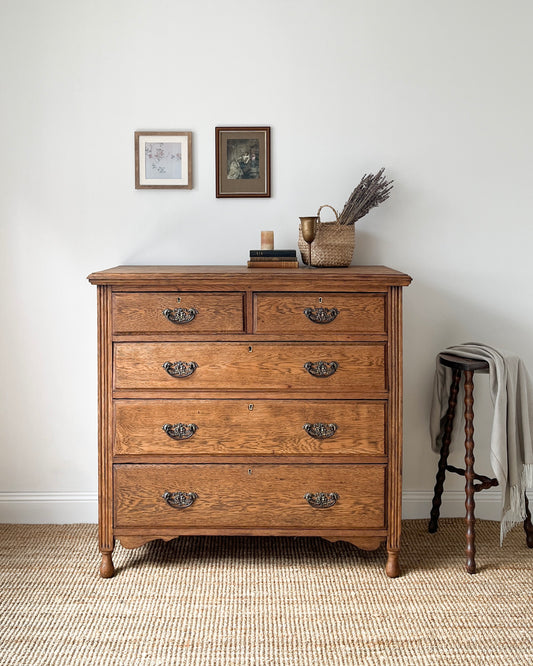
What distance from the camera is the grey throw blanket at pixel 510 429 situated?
2.58 m

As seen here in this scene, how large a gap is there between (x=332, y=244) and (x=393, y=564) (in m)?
1.25

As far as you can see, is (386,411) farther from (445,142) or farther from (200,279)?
(445,142)

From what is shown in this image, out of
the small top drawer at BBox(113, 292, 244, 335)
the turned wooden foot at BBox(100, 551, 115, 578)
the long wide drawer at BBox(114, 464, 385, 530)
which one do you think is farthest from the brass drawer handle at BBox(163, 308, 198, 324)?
the turned wooden foot at BBox(100, 551, 115, 578)

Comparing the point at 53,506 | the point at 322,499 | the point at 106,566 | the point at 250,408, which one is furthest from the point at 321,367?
the point at 53,506

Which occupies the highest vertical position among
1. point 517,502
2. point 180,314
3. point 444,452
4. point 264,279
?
point 264,279

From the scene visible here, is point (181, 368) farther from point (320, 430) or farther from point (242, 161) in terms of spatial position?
point (242, 161)

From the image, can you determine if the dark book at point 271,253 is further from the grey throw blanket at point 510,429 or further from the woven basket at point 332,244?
the grey throw blanket at point 510,429

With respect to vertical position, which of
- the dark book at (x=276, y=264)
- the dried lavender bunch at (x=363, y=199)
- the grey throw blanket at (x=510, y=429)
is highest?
the dried lavender bunch at (x=363, y=199)

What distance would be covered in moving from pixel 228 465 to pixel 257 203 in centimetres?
115

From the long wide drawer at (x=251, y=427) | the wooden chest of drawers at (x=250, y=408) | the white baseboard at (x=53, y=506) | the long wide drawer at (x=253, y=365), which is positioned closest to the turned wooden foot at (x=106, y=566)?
the wooden chest of drawers at (x=250, y=408)

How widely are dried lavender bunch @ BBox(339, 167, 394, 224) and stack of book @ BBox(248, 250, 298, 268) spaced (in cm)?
27

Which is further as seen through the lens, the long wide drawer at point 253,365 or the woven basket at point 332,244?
the woven basket at point 332,244

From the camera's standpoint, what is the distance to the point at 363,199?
9.18 ft

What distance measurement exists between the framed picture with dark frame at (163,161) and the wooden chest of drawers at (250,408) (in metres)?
0.65
